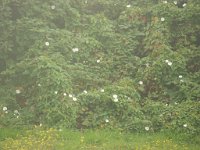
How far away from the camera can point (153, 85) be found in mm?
8500

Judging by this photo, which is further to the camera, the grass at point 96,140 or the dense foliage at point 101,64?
the dense foliage at point 101,64

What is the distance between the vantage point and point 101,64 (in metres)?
8.91

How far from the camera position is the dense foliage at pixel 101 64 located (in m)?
7.74

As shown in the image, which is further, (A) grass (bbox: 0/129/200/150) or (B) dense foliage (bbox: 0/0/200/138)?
(B) dense foliage (bbox: 0/0/200/138)

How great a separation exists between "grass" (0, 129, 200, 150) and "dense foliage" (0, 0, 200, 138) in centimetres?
24

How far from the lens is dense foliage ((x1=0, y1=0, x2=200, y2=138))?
7.74 meters

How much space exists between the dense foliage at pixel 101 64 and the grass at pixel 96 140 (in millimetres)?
237

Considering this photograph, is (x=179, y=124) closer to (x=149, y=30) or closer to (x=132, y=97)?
(x=132, y=97)

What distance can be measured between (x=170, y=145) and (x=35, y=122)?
246 centimetres

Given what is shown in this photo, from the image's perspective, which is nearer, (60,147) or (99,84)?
(60,147)

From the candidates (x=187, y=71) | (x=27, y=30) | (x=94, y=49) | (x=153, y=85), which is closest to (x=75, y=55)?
(x=94, y=49)

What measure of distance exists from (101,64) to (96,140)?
218cm

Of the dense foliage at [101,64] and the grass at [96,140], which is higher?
the dense foliage at [101,64]

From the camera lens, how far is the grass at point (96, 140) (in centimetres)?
697
